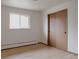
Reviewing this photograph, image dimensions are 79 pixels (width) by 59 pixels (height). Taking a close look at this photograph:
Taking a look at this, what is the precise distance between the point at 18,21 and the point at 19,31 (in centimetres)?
61

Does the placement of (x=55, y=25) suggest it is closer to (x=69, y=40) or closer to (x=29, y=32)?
(x=69, y=40)

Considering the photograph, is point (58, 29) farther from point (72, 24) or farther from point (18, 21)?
point (18, 21)

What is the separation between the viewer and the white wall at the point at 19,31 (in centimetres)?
Answer: 412

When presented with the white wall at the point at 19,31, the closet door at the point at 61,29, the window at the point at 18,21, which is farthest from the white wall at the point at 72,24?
the window at the point at 18,21

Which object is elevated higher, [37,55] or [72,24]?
[72,24]

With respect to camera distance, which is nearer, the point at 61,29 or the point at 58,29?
the point at 61,29

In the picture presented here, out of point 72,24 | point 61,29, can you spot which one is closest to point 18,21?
point 61,29

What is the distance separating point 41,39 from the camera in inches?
218

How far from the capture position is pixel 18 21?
4754 mm

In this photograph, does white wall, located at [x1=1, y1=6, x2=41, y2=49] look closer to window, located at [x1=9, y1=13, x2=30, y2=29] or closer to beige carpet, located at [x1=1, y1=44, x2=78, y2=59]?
window, located at [x1=9, y1=13, x2=30, y2=29]

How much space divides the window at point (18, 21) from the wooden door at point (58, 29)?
1.48 m

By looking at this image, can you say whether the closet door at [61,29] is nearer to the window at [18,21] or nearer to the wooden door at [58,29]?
the wooden door at [58,29]

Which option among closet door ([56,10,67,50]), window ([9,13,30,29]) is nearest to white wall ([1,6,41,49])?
window ([9,13,30,29])

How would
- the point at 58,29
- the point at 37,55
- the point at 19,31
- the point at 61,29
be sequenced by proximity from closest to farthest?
1. the point at 37,55
2. the point at 61,29
3. the point at 58,29
4. the point at 19,31
